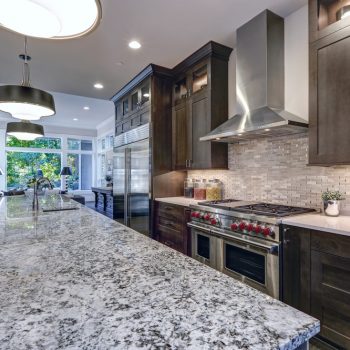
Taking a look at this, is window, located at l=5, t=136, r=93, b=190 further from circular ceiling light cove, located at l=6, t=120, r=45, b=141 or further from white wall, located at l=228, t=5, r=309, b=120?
white wall, located at l=228, t=5, r=309, b=120

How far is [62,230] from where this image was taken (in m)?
1.53

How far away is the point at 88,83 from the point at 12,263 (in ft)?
12.3

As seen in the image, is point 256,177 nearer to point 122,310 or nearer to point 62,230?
point 62,230

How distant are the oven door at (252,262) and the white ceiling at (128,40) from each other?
2.17 meters

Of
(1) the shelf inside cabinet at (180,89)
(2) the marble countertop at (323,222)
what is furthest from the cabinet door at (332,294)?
(1) the shelf inside cabinet at (180,89)

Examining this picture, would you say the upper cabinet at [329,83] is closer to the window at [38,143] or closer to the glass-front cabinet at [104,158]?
the glass-front cabinet at [104,158]

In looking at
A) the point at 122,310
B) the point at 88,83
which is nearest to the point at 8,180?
the point at 88,83

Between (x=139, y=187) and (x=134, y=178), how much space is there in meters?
0.24

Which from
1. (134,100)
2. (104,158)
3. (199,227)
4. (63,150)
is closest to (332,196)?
(199,227)

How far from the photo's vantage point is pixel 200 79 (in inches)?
135

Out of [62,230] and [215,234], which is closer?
[62,230]

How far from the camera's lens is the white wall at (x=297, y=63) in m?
2.40

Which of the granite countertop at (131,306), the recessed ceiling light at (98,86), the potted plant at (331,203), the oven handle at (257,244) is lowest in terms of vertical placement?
the oven handle at (257,244)

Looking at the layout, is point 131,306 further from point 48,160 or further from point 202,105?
point 48,160
